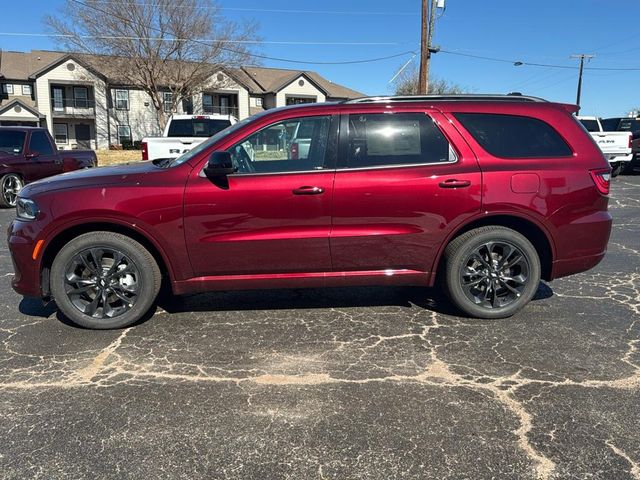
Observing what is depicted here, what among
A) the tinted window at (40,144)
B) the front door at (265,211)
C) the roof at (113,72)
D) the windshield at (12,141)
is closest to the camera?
the front door at (265,211)

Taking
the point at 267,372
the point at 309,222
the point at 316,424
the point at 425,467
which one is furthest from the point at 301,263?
the point at 425,467

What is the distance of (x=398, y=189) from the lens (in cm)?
421

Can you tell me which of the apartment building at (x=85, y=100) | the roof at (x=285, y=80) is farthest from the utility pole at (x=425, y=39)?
the roof at (x=285, y=80)

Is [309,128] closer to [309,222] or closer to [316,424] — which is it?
[309,222]

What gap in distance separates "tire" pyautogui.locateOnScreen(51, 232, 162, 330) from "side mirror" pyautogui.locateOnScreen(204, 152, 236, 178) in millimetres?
838

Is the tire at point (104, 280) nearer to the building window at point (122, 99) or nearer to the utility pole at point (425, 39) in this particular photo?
the utility pole at point (425, 39)

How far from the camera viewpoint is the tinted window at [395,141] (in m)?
4.29

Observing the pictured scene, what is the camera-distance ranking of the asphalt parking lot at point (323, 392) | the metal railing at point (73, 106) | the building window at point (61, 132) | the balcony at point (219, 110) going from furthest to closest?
the balcony at point (219, 110)
the building window at point (61, 132)
the metal railing at point (73, 106)
the asphalt parking lot at point (323, 392)

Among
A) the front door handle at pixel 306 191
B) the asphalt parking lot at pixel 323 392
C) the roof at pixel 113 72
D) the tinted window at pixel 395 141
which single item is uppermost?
the roof at pixel 113 72

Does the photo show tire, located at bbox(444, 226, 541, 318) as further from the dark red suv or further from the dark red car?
the dark red car

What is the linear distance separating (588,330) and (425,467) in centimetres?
248

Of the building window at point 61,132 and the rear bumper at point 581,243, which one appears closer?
the rear bumper at point 581,243

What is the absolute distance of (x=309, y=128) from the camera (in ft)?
14.3

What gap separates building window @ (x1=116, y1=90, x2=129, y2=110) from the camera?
159 feet
